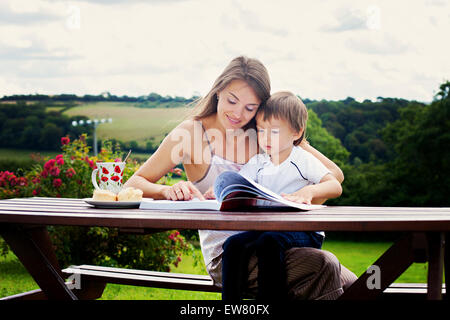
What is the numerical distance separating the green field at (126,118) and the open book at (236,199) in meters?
8.04

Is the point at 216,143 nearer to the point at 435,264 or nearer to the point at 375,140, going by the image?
the point at 435,264

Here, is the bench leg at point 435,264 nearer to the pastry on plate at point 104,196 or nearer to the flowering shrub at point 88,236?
the pastry on plate at point 104,196

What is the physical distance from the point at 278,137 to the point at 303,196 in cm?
39

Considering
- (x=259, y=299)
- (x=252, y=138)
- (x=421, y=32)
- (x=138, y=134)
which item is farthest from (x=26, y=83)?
(x=259, y=299)

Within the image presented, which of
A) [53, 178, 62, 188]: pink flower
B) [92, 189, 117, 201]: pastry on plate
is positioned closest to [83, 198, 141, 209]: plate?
[92, 189, 117, 201]: pastry on plate

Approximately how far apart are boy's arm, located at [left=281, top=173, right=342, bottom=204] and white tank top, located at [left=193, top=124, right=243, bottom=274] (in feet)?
1.24

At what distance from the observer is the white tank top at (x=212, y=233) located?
2273mm

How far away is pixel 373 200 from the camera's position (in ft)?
35.0

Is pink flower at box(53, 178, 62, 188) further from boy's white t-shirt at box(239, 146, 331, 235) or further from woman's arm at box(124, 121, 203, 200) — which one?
boy's white t-shirt at box(239, 146, 331, 235)

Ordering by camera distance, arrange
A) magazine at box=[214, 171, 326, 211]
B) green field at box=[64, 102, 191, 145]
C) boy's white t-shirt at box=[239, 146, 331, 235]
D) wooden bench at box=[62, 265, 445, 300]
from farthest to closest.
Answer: green field at box=[64, 102, 191, 145] < wooden bench at box=[62, 265, 445, 300] < boy's white t-shirt at box=[239, 146, 331, 235] < magazine at box=[214, 171, 326, 211]

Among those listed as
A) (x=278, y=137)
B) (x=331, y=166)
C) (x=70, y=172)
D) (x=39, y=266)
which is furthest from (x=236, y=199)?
(x=70, y=172)

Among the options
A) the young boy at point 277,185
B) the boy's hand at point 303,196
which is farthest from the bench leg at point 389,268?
the boy's hand at point 303,196

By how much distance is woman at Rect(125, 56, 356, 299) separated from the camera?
2338 millimetres
